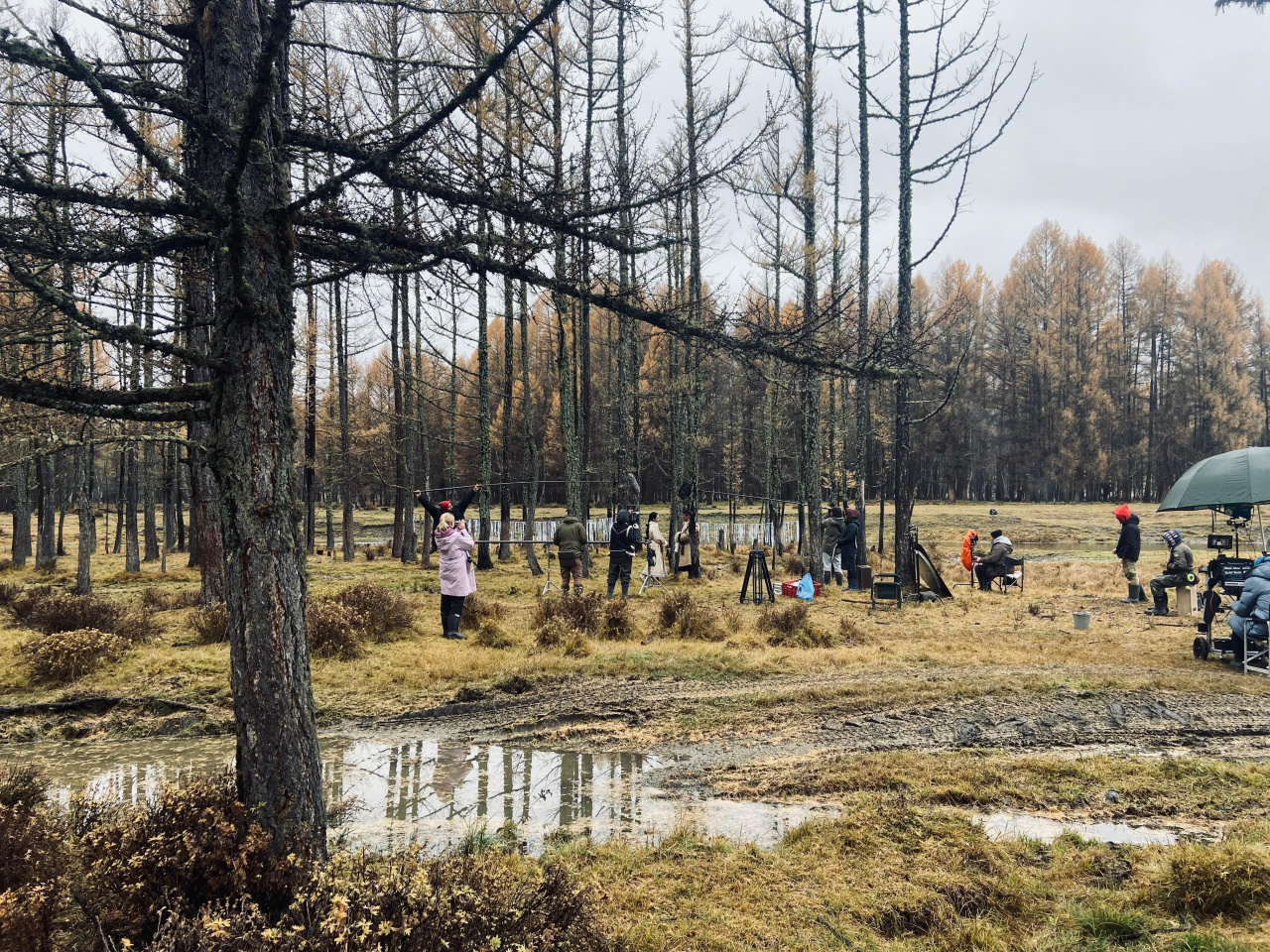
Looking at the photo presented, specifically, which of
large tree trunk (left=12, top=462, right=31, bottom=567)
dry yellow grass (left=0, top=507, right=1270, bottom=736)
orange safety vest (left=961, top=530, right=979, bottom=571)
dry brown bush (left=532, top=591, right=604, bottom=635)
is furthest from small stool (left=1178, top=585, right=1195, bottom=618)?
large tree trunk (left=12, top=462, right=31, bottom=567)

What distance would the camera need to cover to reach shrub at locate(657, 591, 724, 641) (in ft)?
36.5

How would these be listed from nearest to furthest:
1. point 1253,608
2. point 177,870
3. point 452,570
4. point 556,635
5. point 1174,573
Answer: point 177,870
point 1253,608
point 556,635
point 452,570
point 1174,573

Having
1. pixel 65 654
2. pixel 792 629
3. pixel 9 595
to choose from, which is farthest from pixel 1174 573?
pixel 9 595

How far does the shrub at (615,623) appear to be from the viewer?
11.1m

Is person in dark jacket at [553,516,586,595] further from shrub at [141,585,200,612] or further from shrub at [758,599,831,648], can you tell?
shrub at [141,585,200,612]

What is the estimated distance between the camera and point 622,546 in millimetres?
14922

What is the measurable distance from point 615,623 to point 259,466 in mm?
8270

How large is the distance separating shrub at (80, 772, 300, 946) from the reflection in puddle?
13.8ft

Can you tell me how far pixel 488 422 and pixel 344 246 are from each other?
1544 centimetres

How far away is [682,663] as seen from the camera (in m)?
9.70

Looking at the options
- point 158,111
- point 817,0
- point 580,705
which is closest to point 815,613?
point 580,705

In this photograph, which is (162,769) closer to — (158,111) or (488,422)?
(158,111)

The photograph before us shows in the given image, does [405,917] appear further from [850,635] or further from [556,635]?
[850,635]

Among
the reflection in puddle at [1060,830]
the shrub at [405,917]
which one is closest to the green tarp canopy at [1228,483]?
the reflection in puddle at [1060,830]
